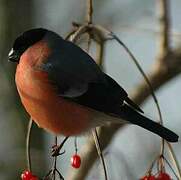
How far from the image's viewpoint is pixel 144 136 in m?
4.02

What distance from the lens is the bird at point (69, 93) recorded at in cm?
240

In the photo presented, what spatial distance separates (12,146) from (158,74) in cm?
190

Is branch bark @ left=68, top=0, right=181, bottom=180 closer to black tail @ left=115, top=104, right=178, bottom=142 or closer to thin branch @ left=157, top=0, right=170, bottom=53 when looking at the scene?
thin branch @ left=157, top=0, right=170, bottom=53

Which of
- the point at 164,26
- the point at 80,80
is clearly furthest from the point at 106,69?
the point at 80,80

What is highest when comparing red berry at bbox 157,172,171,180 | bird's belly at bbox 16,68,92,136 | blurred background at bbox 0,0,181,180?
bird's belly at bbox 16,68,92,136

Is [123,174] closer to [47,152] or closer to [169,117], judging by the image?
[169,117]

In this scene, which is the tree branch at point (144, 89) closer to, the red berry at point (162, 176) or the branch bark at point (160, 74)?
the branch bark at point (160, 74)

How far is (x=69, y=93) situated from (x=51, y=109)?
81mm

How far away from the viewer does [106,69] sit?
423cm

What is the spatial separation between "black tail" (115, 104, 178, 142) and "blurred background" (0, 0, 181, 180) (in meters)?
1.53

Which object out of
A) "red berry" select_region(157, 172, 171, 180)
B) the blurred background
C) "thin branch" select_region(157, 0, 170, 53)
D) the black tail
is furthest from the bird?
the blurred background

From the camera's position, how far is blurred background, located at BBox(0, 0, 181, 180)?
4039mm

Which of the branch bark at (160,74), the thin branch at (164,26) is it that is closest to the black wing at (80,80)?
the branch bark at (160,74)

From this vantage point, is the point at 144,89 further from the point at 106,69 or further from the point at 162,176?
the point at 106,69
